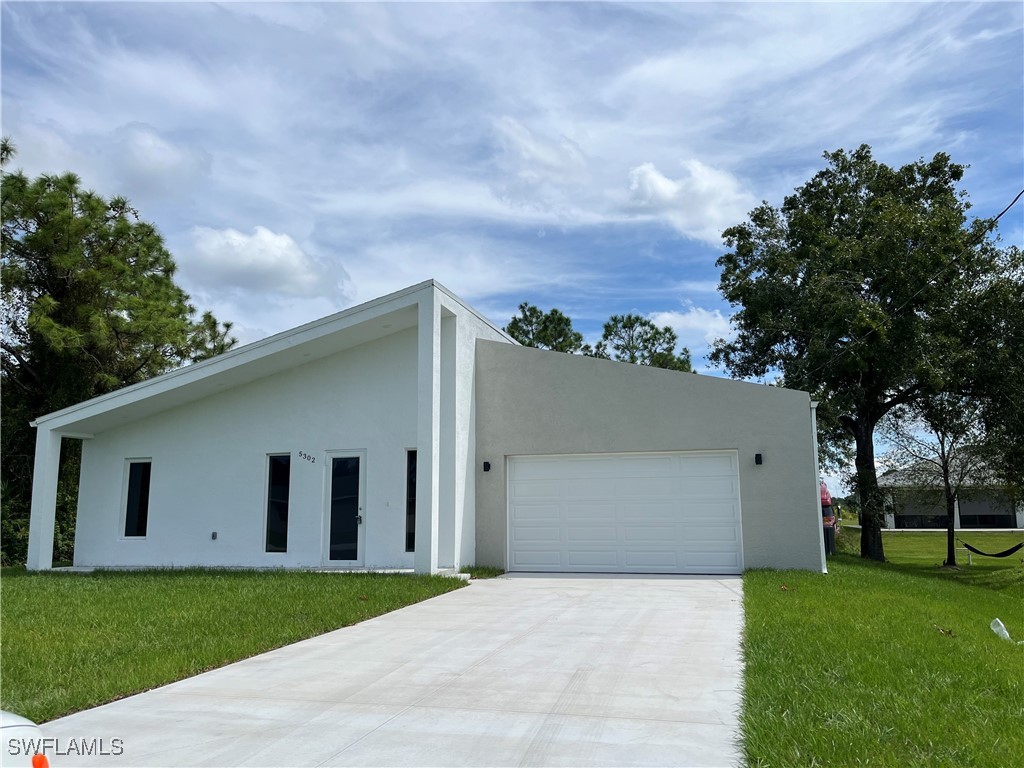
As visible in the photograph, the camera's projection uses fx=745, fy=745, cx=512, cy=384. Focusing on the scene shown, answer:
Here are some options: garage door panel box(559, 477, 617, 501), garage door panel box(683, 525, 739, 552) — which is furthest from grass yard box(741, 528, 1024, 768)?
garage door panel box(559, 477, 617, 501)

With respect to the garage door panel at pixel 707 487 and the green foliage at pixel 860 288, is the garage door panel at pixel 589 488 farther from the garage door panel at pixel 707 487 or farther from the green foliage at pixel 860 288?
the green foliage at pixel 860 288

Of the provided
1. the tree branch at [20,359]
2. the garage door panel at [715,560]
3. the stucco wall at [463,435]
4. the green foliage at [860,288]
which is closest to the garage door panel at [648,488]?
the garage door panel at [715,560]

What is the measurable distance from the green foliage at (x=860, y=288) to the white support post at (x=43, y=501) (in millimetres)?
17692

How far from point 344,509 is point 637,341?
62.3 feet

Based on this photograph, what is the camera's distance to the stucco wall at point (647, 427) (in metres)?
12.4

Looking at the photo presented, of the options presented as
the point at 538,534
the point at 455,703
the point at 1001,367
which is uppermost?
the point at 1001,367

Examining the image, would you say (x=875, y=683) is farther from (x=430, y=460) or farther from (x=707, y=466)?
(x=707, y=466)

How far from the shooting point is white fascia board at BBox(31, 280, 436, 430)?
12.8 meters

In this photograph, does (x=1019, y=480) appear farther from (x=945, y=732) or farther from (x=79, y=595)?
(x=79, y=595)

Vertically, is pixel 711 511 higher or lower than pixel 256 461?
lower

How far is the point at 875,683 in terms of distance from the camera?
505 cm

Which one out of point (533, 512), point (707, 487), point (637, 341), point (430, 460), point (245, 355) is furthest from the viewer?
point (637, 341)

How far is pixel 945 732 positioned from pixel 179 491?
45.8ft

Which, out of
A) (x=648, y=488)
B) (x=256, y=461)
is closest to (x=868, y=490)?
(x=648, y=488)
